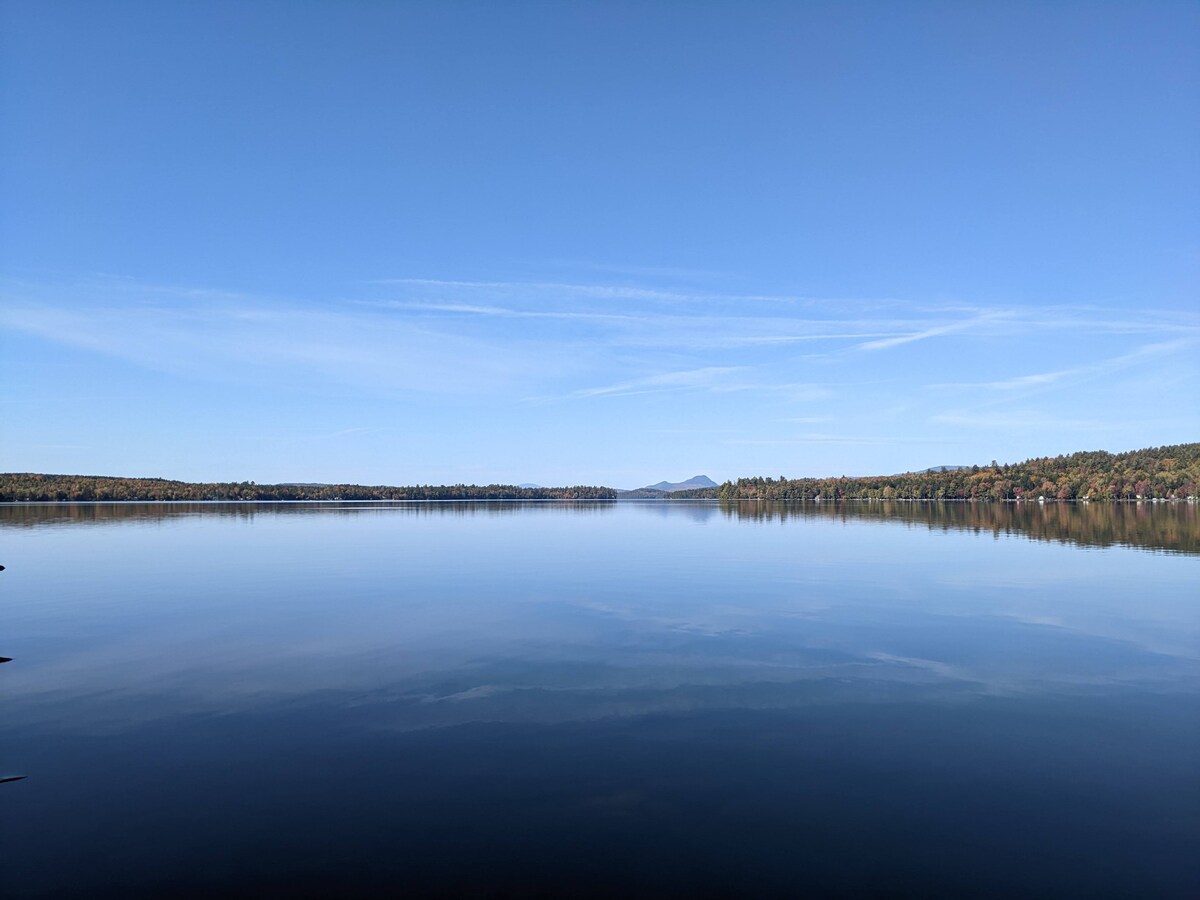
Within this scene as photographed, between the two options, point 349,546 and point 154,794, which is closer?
point 154,794

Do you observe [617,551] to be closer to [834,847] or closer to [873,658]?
[873,658]

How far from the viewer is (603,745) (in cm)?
1091

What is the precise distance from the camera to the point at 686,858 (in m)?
7.75

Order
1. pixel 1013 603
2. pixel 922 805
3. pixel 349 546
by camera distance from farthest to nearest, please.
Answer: pixel 349 546, pixel 1013 603, pixel 922 805

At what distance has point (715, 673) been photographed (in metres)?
15.0

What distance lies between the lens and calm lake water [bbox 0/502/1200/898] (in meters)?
7.68

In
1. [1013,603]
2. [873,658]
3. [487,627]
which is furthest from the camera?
[1013,603]

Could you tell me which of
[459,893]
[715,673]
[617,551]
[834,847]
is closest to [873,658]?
[715,673]

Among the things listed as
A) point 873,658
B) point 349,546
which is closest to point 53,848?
point 873,658

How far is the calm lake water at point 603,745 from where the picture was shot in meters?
7.68

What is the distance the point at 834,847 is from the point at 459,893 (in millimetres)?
4252

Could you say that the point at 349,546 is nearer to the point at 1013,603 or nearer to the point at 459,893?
the point at 1013,603

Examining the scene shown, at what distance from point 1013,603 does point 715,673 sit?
47.0ft

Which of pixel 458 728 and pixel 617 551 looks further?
pixel 617 551
